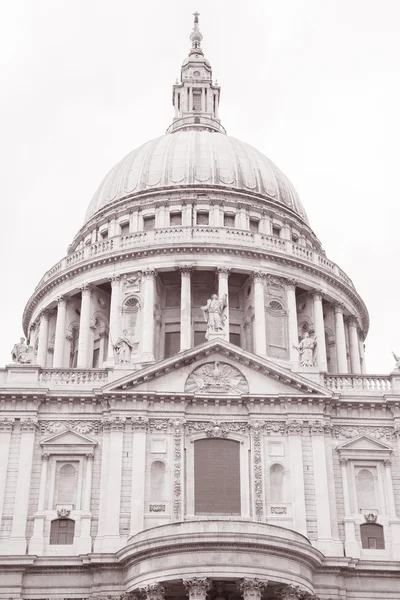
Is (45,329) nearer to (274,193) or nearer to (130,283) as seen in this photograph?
(130,283)

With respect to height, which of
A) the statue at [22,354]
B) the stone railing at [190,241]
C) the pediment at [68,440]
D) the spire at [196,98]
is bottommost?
the pediment at [68,440]

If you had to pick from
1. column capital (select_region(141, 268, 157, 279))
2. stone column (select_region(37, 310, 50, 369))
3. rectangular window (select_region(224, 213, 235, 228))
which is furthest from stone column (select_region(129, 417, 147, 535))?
rectangular window (select_region(224, 213, 235, 228))

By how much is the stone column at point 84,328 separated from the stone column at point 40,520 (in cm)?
1320

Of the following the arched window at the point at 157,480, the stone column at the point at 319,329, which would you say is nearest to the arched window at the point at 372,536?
the arched window at the point at 157,480

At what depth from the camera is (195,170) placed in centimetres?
6347

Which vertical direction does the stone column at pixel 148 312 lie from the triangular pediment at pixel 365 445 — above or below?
above

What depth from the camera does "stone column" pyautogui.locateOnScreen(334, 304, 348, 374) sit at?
187 ft

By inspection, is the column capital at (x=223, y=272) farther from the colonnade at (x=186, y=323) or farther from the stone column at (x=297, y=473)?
the stone column at (x=297, y=473)

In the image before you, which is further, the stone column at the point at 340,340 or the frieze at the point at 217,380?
the stone column at the point at 340,340

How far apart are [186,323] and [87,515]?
16493mm

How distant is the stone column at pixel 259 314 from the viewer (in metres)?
53.2

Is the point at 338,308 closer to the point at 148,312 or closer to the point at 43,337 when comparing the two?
the point at 148,312

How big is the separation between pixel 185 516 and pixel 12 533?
290 inches

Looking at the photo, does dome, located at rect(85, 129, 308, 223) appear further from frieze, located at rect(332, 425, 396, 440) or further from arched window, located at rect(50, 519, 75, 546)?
arched window, located at rect(50, 519, 75, 546)
